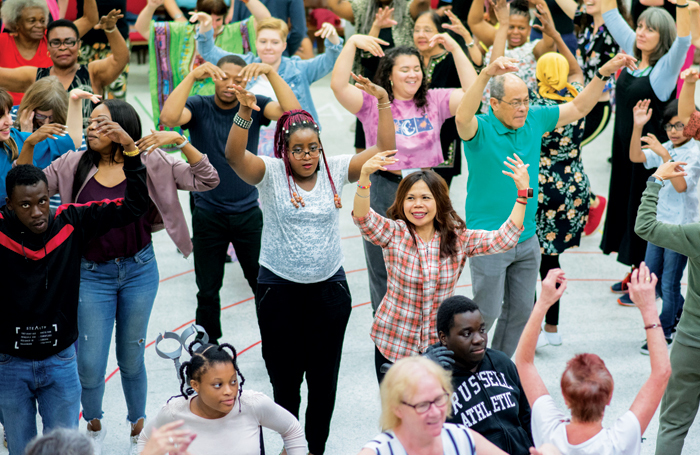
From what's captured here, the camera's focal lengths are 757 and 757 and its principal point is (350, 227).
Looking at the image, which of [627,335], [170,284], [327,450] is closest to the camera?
[327,450]

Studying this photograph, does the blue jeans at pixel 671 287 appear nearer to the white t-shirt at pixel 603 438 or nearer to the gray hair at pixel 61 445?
the white t-shirt at pixel 603 438

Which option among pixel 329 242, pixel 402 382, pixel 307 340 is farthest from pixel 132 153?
pixel 402 382

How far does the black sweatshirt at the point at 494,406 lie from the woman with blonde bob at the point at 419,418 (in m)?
0.36

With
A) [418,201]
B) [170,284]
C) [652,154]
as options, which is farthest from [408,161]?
[170,284]

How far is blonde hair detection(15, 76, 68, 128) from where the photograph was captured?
14.0 ft

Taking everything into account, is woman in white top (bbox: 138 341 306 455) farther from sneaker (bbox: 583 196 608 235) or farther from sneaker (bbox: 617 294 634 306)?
sneaker (bbox: 583 196 608 235)

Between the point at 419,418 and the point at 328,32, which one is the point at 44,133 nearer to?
the point at 328,32

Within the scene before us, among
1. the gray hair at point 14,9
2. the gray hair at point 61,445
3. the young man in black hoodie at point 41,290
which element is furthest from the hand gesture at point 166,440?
the gray hair at point 14,9

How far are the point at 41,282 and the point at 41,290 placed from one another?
1.4 inches

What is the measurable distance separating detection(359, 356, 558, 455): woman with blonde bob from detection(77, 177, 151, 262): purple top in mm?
1726

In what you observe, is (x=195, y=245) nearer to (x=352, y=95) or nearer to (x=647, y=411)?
(x=352, y=95)

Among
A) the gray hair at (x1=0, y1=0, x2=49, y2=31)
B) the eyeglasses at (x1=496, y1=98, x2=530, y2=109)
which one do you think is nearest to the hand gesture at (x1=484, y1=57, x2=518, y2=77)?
the eyeglasses at (x1=496, y1=98, x2=530, y2=109)

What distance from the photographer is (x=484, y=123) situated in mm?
4160

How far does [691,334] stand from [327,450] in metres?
1.91
